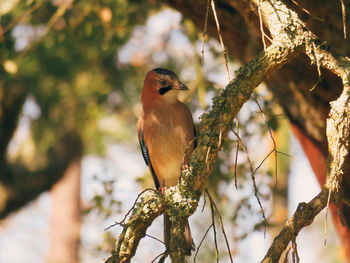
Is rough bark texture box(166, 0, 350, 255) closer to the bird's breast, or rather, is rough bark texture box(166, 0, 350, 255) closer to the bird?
the bird

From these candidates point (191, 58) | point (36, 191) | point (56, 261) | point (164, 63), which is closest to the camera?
point (191, 58)

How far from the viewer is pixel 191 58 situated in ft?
29.4

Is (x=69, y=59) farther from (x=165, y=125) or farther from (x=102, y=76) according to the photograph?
(x=165, y=125)

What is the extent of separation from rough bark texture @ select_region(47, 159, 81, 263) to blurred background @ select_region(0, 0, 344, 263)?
0.02 metres

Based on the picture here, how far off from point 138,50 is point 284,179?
243cm

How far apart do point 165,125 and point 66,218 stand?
715 cm

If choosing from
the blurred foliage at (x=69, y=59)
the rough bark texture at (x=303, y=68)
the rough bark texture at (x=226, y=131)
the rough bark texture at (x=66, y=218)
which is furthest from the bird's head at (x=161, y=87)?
the rough bark texture at (x=66, y=218)

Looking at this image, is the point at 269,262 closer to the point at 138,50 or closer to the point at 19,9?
the point at 19,9

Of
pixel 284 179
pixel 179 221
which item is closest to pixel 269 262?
pixel 179 221

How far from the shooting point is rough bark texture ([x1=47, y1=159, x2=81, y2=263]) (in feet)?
39.9

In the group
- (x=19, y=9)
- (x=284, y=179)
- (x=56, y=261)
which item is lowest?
(x=284, y=179)

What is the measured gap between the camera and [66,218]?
12.7 metres

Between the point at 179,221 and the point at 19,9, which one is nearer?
the point at 179,221

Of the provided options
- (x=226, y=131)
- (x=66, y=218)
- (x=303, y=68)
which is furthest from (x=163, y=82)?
(x=66, y=218)
